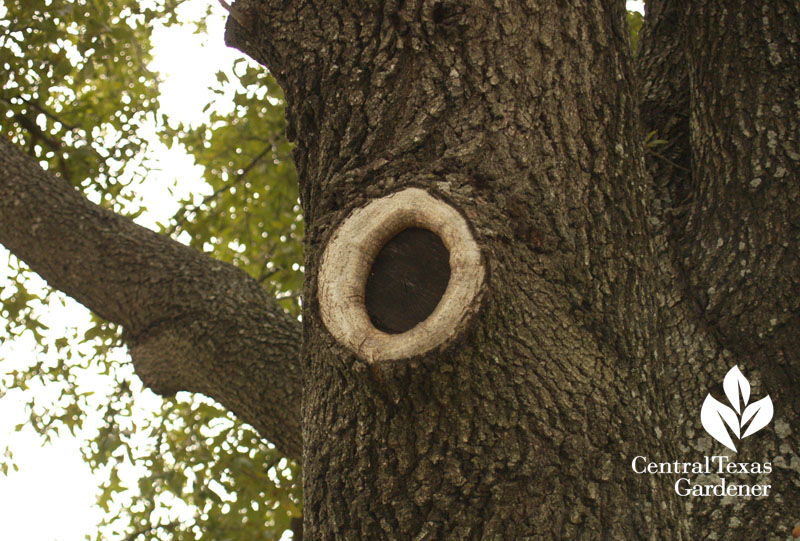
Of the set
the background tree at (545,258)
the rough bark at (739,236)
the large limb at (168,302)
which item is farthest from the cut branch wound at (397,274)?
the large limb at (168,302)

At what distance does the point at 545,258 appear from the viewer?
5.84 ft

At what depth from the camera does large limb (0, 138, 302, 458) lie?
3051mm

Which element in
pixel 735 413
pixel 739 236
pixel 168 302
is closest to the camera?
pixel 735 413

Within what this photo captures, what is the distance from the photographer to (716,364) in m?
2.45

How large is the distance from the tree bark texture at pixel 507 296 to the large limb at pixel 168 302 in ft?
3.67

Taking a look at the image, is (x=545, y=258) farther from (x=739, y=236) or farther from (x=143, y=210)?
(x=143, y=210)

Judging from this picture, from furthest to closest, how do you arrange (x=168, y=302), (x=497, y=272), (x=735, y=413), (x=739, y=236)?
(x=168, y=302) < (x=739, y=236) < (x=735, y=413) < (x=497, y=272)

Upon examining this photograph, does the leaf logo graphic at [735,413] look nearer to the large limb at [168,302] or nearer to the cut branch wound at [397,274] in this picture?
the cut branch wound at [397,274]

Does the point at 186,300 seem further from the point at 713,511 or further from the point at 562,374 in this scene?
the point at 713,511

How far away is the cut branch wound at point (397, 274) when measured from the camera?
1614mm

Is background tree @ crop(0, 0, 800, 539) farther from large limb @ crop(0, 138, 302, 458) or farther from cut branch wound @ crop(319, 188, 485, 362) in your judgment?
large limb @ crop(0, 138, 302, 458)

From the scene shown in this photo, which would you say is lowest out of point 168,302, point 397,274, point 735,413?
point 735,413

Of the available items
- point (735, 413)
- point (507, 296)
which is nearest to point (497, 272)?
point (507, 296)

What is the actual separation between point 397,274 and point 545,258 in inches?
14.0
